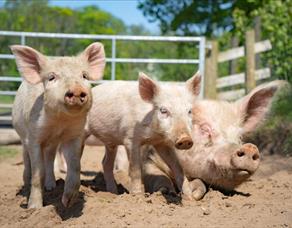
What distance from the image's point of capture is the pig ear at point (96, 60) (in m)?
5.68

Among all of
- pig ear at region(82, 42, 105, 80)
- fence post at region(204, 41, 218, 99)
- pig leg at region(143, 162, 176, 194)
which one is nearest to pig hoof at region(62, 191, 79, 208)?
pig leg at region(143, 162, 176, 194)

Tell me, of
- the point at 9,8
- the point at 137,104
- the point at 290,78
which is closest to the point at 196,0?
the point at 290,78

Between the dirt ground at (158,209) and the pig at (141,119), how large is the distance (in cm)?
38

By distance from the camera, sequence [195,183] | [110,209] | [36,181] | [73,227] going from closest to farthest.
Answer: [73,227] < [110,209] < [36,181] < [195,183]

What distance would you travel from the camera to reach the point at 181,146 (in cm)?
495

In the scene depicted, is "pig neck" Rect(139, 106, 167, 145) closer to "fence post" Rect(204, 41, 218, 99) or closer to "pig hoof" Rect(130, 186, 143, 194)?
"pig hoof" Rect(130, 186, 143, 194)

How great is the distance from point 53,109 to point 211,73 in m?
7.85

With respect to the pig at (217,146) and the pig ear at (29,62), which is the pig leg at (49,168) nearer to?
the pig at (217,146)

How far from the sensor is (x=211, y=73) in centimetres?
1260

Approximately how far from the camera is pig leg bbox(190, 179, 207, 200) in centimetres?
564

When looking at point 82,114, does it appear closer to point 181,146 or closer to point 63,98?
point 63,98

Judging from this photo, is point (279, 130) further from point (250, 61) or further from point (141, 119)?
point (250, 61)

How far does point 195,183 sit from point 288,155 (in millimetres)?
2354

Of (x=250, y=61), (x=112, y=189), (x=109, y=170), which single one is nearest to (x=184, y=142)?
(x=112, y=189)
